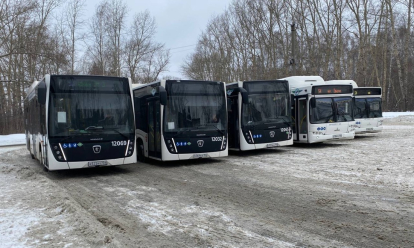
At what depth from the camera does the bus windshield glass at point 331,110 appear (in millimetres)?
15766

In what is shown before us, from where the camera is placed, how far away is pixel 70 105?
994 centimetres

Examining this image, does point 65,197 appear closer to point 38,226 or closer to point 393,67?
point 38,226

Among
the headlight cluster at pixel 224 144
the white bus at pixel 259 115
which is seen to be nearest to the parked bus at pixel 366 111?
the white bus at pixel 259 115

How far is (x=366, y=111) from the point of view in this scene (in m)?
19.3

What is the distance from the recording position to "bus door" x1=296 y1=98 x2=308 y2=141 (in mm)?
15984

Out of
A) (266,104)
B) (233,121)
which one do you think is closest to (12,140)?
(233,121)

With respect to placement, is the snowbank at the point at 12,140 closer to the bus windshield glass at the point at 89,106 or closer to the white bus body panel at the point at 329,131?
the bus windshield glass at the point at 89,106

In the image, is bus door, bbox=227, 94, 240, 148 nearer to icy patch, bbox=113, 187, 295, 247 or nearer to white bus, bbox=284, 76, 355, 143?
white bus, bbox=284, 76, 355, 143

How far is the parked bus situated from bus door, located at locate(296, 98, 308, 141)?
4.34m

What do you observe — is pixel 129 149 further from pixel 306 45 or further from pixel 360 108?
pixel 306 45

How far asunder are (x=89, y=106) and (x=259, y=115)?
21.8ft

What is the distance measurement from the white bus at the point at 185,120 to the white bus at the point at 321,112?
4964 millimetres

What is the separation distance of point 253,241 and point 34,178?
25.6 ft

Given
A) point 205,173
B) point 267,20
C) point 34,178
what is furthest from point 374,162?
point 267,20
